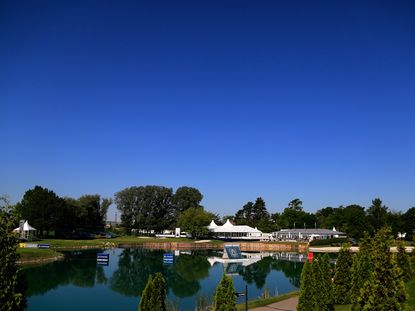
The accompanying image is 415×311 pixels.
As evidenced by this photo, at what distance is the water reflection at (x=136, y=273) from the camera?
3925cm

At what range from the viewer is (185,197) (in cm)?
12631

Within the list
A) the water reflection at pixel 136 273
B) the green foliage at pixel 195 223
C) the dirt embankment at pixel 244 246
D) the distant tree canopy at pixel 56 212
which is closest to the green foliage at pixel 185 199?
the green foliage at pixel 195 223

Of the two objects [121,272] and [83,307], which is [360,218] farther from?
[83,307]

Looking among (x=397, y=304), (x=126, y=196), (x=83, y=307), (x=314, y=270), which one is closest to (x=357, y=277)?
(x=314, y=270)

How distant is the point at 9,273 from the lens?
10648 millimetres

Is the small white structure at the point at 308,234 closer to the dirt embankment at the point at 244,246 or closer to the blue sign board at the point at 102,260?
the dirt embankment at the point at 244,246

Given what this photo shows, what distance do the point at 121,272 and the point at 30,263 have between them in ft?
39.9

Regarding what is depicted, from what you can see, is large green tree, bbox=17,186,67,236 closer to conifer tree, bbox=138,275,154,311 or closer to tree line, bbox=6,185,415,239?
tree line, bbox=6,185,415,239

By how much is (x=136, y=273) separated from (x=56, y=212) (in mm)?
44619

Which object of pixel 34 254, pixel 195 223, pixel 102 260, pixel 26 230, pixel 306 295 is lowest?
pixel 102 260

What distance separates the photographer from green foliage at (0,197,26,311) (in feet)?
34.2

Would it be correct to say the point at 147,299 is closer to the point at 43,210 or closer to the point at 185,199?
the point at 43,210

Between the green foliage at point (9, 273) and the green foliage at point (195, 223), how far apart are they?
95.3 m

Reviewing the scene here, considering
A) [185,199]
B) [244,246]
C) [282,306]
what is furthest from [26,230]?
[282,306]
